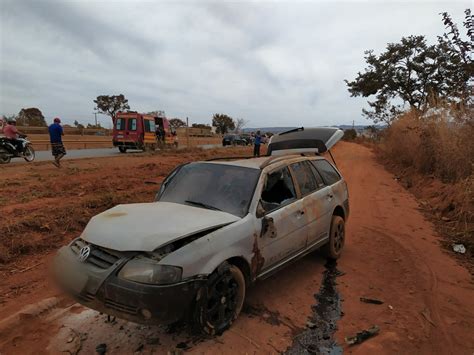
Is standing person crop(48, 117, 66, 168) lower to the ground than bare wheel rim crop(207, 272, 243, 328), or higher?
higher

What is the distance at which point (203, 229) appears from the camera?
3.37 metres

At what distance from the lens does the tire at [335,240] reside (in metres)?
5.52

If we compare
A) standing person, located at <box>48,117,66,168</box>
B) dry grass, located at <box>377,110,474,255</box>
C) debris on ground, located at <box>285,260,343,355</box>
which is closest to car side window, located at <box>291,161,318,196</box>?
debris on ground, located at <box>285,260,343,355</box>

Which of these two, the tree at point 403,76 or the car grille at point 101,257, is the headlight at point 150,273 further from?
the tree at point 403,76

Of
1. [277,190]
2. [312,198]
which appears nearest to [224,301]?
[277,190]

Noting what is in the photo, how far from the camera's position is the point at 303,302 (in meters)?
4.25

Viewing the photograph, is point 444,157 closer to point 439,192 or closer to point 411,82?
point 439,192

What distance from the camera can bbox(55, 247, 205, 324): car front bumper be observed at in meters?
2.92

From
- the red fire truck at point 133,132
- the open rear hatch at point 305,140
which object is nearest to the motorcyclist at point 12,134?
the red fire truck at point 133,132

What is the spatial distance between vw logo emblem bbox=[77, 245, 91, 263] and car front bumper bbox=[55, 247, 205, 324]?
0.15 metres

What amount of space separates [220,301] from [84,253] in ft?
4.28

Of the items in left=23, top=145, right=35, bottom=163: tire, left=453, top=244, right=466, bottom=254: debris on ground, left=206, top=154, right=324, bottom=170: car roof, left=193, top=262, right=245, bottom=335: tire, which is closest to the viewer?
left=193, top=262, right=245, bottom=335: tire

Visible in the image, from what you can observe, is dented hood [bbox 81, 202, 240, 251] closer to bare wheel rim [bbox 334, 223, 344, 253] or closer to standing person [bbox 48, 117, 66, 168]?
bare wheel rim [bbox 334, 223, 344, 253]

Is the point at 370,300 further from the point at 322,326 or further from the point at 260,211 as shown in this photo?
the point at 260,211
